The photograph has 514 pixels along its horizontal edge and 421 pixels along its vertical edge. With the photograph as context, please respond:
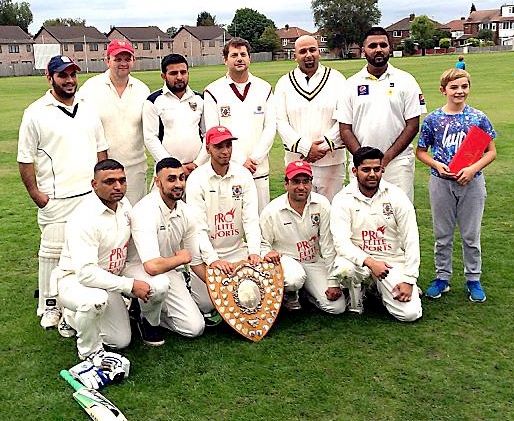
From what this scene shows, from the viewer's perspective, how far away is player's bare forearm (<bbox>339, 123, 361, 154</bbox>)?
5.87 m

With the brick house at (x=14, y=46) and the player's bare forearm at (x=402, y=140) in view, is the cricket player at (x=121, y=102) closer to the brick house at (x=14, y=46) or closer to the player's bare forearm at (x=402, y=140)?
the player's bare forearm at (x=402, y=140)

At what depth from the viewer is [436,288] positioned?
18.9 feet

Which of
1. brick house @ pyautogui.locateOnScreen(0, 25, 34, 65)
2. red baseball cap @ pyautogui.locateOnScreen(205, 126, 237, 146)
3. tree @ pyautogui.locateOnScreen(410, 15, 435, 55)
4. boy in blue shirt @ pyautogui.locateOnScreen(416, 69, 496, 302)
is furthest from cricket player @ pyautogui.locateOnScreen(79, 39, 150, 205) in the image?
brick house @ pyautogui.locateOnScreen(0, 25, 34, 65)

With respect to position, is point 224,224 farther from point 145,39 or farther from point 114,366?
point 145,39

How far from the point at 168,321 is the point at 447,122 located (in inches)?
113

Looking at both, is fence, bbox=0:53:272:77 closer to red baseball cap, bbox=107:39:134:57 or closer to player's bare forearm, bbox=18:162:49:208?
red baseball cap, bbox=107:39:134:57

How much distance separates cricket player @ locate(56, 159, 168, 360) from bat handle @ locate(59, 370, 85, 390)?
205mm

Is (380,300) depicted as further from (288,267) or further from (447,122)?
(447,122)

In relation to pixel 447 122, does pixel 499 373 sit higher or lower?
lower

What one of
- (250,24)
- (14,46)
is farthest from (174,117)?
(250,24)

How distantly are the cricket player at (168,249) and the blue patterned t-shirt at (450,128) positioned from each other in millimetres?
2166

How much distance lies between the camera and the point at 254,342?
501cm

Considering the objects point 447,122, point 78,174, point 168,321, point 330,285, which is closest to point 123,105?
point 78,174

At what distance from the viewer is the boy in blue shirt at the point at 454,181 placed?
17.8 ft
